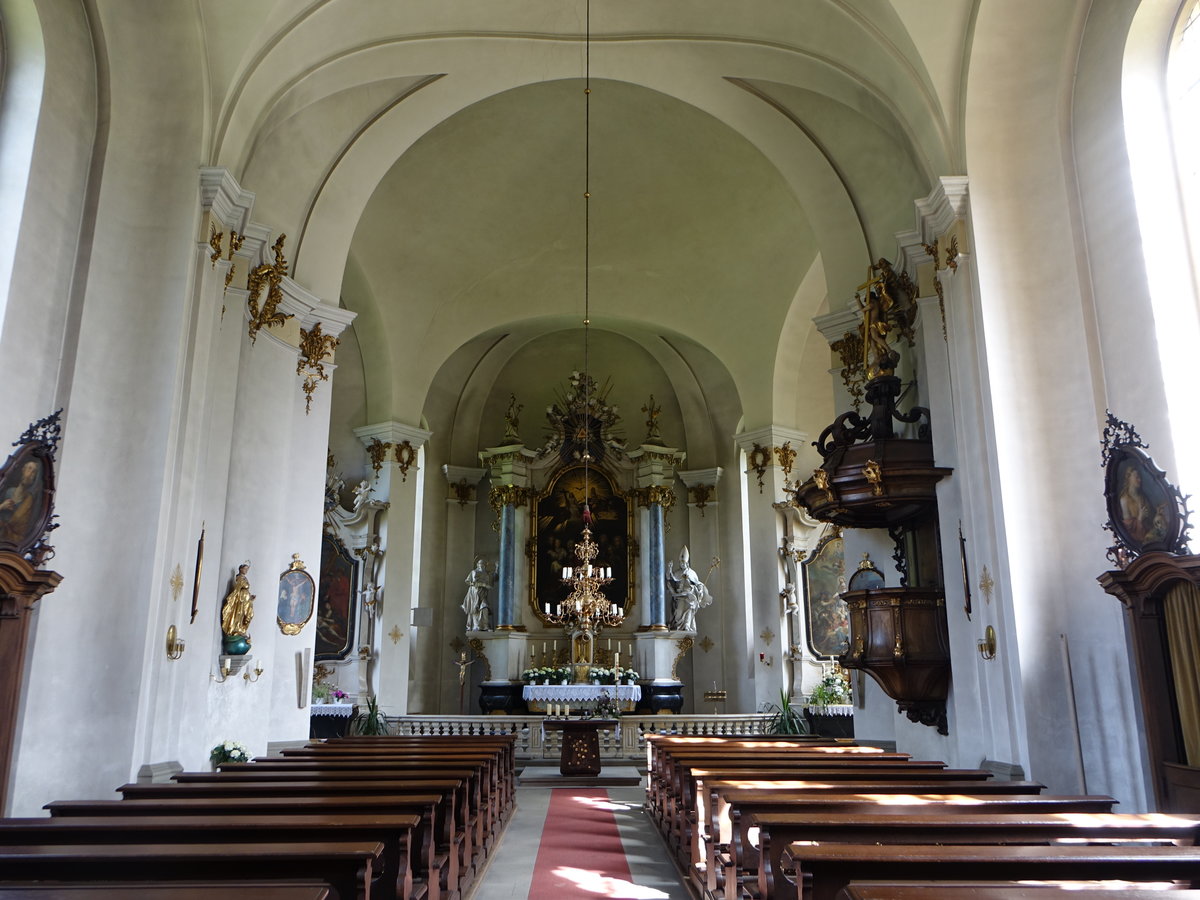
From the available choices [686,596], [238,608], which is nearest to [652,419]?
[686,596]

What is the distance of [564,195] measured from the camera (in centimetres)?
1620

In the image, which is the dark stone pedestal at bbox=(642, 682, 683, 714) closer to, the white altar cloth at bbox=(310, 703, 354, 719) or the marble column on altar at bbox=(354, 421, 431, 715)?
the marble column on altar at bbox=(354, 421, 431, 715)

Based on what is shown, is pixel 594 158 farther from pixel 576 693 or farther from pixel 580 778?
pixel 580 778

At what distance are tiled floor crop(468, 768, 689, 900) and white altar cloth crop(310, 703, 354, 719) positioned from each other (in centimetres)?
477

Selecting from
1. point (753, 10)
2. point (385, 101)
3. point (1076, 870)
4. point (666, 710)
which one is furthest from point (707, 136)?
point (1076, 870)

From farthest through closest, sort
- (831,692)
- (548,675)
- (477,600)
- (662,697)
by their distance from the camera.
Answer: (477,600)
(662,697)
(548,675)
(831,692)

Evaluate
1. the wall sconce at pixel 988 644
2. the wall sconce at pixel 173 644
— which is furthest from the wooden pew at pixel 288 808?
the wall sconce at pixel 988 644

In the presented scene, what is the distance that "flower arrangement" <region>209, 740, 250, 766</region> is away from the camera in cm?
941

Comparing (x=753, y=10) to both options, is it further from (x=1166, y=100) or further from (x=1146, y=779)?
(x=1146, y=779)

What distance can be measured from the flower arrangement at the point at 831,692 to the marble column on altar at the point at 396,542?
687 cm

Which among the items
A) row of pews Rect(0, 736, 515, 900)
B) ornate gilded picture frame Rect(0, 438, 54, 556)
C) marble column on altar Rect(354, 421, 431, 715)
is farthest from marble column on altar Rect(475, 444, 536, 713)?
ornate gilded picture frame Rect(0, 438, 54, 556)

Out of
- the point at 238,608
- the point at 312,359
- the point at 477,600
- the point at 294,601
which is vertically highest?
the point at 312,359

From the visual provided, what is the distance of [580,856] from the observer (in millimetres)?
7805

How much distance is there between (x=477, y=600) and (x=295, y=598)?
7629 mm
